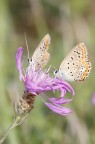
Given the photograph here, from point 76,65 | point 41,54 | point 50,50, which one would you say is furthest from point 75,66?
point 50,50

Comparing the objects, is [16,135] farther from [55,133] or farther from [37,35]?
[37,35]

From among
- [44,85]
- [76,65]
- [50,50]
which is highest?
[50,50]

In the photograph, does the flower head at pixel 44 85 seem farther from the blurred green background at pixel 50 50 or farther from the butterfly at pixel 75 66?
the blurred green background at pixel 50 50

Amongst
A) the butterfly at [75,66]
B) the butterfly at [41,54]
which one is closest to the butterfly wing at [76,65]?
the butterfly at [75,66]

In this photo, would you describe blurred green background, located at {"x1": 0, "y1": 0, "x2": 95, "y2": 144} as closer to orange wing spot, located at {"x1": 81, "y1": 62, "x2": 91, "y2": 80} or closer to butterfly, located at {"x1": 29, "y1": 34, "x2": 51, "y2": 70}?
butterfly, located at {"x1": 29, "y1": 34, "x2": 51, "y2": 70}

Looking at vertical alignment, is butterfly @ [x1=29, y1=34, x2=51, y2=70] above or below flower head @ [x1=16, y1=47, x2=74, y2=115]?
above

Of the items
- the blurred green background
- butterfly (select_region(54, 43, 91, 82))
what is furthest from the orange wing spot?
the blurred green background

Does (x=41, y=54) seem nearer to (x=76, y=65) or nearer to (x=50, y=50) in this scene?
(x=76, y=65)

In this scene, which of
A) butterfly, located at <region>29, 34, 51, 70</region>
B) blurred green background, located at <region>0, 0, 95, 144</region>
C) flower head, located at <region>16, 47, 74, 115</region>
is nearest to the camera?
flower head, located at <region>16, 47, 74, 115</region>
